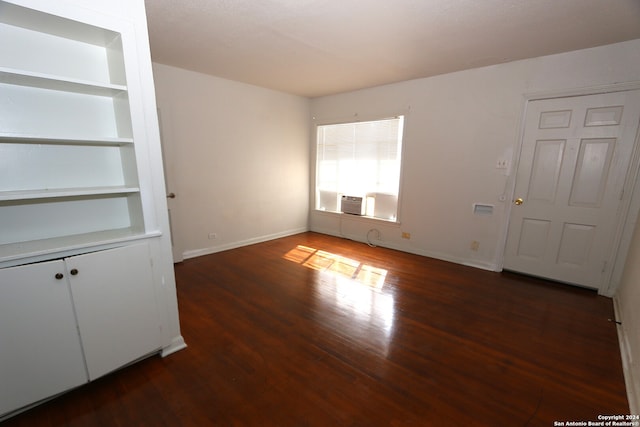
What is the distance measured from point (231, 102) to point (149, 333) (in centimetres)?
331

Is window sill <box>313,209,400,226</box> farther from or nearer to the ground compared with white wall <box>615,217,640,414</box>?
farther from the ground

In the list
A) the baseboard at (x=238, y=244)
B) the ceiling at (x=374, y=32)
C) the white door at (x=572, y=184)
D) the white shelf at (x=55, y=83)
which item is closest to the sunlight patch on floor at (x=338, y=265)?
the baseboard at (x=238, y=244)

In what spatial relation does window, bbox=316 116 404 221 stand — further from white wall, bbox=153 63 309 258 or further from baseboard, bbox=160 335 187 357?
baseboard, bbox=160 335 187 357

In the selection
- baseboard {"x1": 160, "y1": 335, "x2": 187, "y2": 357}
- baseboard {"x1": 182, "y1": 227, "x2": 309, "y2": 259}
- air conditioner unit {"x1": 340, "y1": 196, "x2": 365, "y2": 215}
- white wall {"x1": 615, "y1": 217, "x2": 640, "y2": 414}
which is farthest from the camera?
air conditioner unit {"x1": 340, "y1": 196, "x2": 365, "y2": 215}

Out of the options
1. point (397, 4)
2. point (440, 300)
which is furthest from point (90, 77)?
point (440, 300)

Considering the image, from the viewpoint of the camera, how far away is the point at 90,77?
1.71 m

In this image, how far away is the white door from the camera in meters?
2.72

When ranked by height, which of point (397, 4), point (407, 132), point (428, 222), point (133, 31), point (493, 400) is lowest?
point (493, 400)

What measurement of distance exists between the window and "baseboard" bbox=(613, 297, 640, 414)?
2686 mm

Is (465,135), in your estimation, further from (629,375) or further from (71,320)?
(71,320)

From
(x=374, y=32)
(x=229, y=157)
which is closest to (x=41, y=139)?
(x=374, y=32)

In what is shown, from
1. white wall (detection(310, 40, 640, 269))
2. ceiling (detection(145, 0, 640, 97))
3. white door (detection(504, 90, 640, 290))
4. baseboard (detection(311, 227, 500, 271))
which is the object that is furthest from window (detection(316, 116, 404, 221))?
white door (detection(504, 90, 640, 290))

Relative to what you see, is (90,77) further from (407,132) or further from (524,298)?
(524,298)

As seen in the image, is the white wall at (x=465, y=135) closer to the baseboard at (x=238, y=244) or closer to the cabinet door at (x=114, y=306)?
the baseboard at (x=238, y=244)
